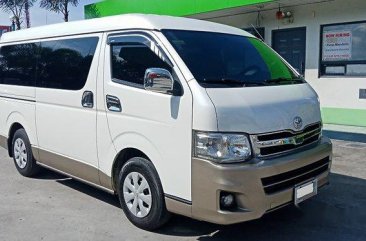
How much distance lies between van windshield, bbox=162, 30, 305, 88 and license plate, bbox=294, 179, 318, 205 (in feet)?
3.59

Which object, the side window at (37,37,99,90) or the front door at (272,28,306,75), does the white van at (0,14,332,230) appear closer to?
the side window at (37,37,99,90)

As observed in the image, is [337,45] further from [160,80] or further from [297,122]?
[160,80]

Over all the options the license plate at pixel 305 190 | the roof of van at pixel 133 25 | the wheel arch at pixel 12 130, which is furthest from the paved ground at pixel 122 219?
the roof of van at pixel 133 25

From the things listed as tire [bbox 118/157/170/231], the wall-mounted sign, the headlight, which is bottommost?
tire [bbox 118/157/170/231]

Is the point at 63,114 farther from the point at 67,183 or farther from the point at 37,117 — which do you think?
the point at 67,183

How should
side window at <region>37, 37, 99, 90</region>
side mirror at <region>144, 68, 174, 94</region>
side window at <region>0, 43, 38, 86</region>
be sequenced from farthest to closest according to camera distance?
side window at <region>0, 43, 38, 86</region>, side window at <region>37, 37, 99, 90</region>, side mirror at <region>144, 68, 174, 94</region>

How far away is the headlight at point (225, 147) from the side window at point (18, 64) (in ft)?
11.1

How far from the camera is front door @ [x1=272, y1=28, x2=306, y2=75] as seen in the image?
11.3 meters

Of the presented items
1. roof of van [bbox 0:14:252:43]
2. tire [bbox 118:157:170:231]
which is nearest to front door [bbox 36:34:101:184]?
roof of van [bbox 0:14:252:43]

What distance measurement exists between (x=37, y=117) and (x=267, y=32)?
8.28m

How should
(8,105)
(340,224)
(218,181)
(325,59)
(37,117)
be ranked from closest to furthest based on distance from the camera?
(218,181), (340,224), (37,117), (8,105), (325,59)

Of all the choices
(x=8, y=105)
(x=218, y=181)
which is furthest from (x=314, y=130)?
(x=8, y=105)

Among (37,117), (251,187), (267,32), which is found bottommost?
(251,187)

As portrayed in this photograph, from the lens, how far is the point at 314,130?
13.9 feet
